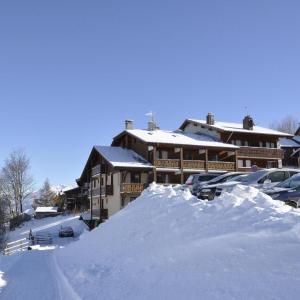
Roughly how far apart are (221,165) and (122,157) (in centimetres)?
957

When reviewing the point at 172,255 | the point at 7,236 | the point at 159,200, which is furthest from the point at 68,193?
the point at 172,255

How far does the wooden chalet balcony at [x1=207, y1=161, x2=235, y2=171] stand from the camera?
139 feet

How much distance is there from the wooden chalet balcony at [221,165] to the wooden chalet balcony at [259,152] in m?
3.27

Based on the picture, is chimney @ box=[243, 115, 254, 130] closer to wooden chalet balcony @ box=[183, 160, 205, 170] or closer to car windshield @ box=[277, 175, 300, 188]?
wooden chalet balcony @ box=[183, 160, 205, 170]

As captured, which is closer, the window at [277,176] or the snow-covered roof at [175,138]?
the window at [277,176]

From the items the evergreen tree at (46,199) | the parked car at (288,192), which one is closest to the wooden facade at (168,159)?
the parked car at (288,192)

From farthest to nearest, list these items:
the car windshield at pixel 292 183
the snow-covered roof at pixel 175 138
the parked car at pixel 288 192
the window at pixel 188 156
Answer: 1. the window at pixel 188 156
2. the snow-covered roof at pixel 175 138
3. the car windshield at pixel 292 183
4. the parked car at pixel 288 192

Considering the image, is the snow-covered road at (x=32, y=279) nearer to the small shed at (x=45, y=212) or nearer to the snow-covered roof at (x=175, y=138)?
the snow-covered roof at (x=175, y=138)

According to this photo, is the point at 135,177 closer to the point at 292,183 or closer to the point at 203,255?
the point at 292,183

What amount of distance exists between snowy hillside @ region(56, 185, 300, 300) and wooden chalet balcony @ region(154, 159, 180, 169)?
25224 mm

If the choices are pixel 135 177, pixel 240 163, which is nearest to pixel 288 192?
pixel 135 177

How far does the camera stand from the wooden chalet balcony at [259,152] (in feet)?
153

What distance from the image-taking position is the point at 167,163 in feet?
134

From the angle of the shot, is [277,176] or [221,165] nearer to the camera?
[277,176]
